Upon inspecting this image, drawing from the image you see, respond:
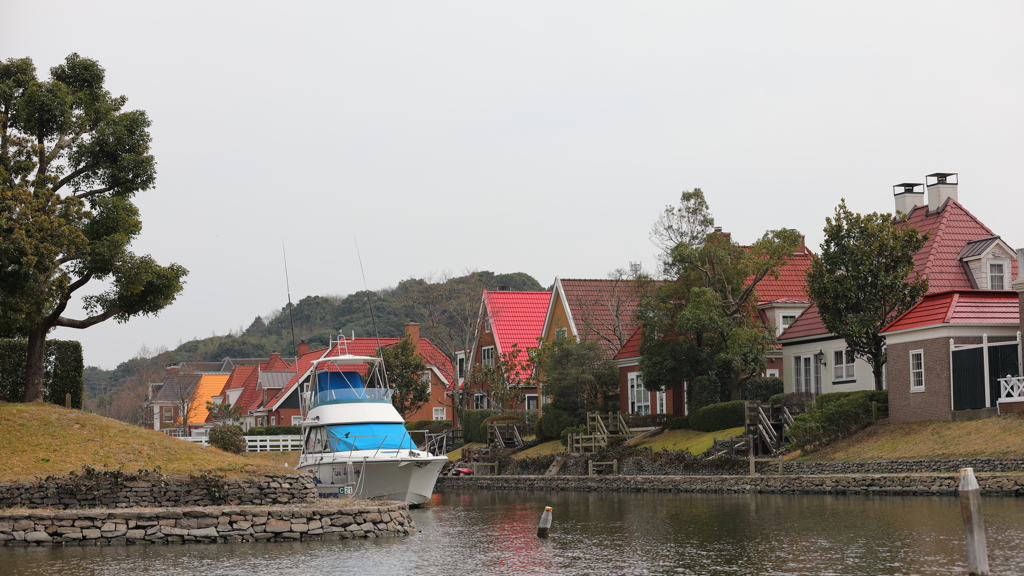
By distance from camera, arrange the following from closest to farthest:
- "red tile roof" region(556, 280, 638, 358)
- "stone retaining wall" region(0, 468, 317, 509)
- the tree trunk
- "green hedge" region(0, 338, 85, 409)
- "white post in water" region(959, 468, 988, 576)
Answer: "white post in water" region(959, 468, 988, 576)
"stone retaining wall" region(0, 468, 317, 509)
the tree trunk
"green hedge" region(0, 338, 85, 409)
"red tile roof" region(556, 280, 638, 358)

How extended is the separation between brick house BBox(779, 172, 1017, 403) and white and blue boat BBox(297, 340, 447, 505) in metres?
17.2

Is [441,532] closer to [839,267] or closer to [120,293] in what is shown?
[120,293]

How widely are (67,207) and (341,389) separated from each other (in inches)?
463

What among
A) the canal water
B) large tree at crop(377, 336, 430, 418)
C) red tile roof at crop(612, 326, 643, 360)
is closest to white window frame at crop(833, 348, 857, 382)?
red tile roof at crop(612, 326, 643, 360)

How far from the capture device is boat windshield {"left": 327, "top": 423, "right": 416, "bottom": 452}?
Answer: 3650cm

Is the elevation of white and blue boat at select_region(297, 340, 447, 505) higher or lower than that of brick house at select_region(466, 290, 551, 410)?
lower

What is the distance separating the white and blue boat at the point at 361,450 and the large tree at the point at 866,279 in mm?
15382

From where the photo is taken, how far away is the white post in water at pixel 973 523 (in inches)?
586

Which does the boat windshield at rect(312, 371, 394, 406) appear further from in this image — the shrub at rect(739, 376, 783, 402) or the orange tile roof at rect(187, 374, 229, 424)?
the orange tile roof at rect(187, 374, 229, 424)

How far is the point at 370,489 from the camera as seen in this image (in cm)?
3572

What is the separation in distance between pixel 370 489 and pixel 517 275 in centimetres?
10088

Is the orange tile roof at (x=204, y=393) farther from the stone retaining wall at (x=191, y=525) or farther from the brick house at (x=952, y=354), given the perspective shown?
the stone retaining wall at (x=191, y=525)

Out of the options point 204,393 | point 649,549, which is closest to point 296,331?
point 204,393

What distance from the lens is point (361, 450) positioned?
3600 centimetres
